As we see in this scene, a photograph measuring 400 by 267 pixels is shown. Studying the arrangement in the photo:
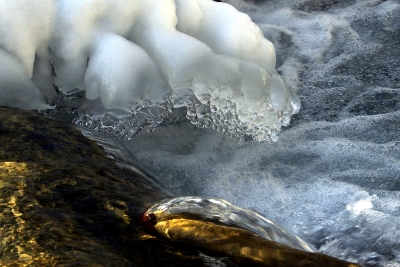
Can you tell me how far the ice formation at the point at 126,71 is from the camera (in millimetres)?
2520

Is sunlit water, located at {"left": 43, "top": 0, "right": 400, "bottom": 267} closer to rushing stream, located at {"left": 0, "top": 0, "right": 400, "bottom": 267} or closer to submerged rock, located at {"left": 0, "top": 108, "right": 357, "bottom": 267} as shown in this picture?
rushing stream, located at {"left": 0, "top": 0, "right": 400, "bottom": 267}

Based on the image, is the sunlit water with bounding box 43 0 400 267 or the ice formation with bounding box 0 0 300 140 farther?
the ice formation with bounding box 0 0 300 140

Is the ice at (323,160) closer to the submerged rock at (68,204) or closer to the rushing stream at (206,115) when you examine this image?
the rushing stream at (206,115)

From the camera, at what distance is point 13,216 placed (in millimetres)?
1464

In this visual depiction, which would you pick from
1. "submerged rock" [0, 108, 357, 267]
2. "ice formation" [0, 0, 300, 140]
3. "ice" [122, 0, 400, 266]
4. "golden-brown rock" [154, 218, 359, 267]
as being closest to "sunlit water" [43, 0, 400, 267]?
"ice" [122, 0, 400, 266]

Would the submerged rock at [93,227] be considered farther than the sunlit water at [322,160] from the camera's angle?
Answer: No

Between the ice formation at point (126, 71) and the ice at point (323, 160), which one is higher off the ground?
the ice formation at point (126, 71)

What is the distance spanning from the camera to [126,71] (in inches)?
99.1

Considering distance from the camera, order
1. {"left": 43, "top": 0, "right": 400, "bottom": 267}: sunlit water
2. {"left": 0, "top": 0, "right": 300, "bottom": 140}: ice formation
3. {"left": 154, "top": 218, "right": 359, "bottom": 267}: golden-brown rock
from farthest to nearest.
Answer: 1. {"left": 0, "top": 0, "right": 300, "bottom": 140}: ice formation
2. {"left": 43, "top": 0, "right": 400, "bottom": 267}: sunlit water
3. {"left": 154, "top": 218, "right": 359, "bottom": 267}: golden-brown rock

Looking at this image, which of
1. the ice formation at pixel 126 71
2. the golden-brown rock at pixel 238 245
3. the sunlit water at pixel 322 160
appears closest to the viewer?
the golden-brown rock at pixel 238 245

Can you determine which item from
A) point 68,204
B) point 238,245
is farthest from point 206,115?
point 238,245

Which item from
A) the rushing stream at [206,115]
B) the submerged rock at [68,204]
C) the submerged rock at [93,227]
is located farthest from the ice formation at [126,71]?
the submerged rock at [93,227]

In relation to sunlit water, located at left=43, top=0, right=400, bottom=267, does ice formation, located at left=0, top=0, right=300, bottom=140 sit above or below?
above

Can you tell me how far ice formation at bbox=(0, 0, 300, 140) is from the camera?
2.52 metres
